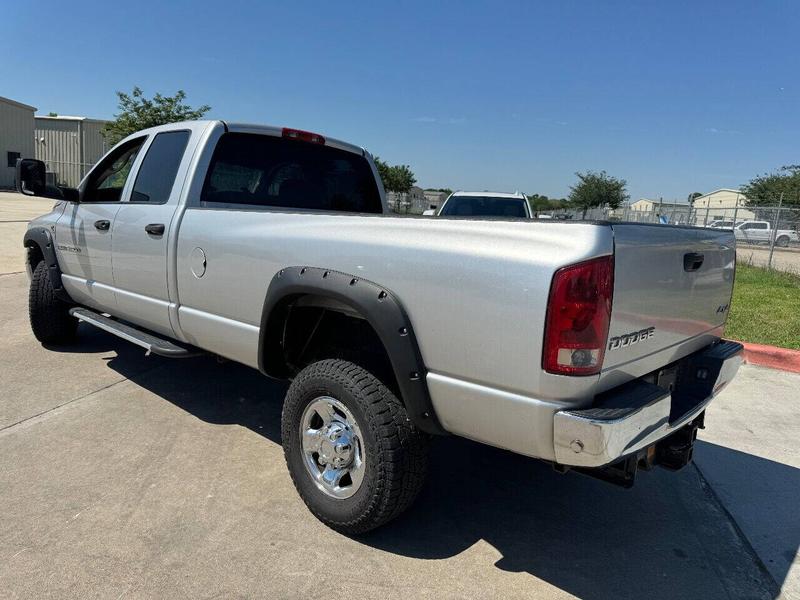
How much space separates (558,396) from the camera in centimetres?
207

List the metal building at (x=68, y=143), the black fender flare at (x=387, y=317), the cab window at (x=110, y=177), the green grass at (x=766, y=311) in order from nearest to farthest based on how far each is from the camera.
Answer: the black fender flare at (x=387, y=317) < the cab window at (x=110, y=177) < the green grass at (x=766, y=311) < the metal building at (x=68, y=143)

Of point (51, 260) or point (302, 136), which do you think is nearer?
point (302, 136)

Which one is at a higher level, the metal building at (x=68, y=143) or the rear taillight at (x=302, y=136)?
the metal building at (x=68, y=143)

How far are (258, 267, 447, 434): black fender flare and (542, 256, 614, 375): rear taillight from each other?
0.56 meters

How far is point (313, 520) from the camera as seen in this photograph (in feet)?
9.68

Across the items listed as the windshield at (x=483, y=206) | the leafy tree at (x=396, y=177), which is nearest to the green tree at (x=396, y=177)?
the leafy tree at (x=396, y=177)

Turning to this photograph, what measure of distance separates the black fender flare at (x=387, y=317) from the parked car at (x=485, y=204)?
26.3ft

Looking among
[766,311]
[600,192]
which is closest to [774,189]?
[600,192]

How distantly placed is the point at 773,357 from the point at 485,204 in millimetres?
5639

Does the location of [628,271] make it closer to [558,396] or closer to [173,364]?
[558,396]

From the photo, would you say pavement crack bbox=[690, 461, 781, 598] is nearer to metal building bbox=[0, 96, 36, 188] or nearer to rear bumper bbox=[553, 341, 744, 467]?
rear bumper bbox=[553, 341, 744, 467]

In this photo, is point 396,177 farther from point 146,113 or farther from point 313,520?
point 313,520

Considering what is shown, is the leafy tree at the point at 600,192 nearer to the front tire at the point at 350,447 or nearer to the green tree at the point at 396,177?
the green tree at the point at 396,177

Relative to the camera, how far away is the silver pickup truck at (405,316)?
2070 millimetres
